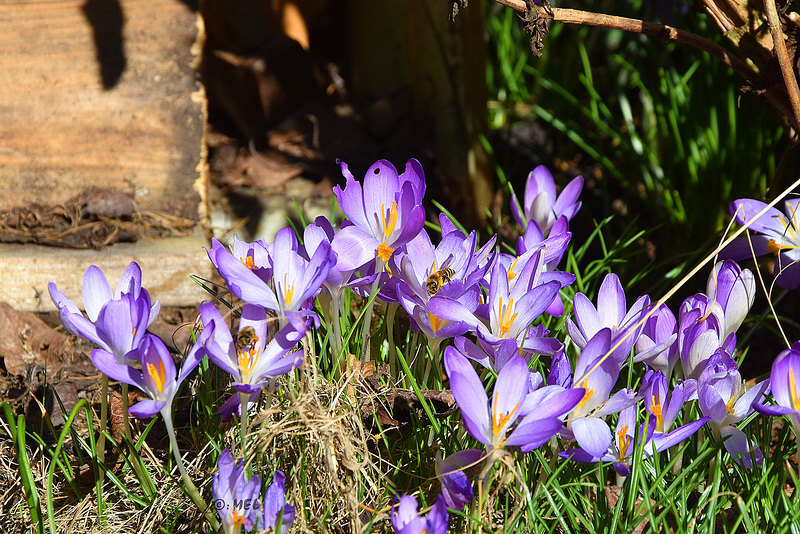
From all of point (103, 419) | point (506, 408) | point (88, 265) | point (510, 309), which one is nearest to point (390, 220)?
point (510, 309)

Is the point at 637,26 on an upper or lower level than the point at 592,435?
upper

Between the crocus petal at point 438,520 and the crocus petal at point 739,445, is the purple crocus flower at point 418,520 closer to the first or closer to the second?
the crocus petal at point 438,520

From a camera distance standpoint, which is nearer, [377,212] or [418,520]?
[418,520]

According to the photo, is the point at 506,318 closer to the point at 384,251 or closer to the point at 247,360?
the point at 384,251

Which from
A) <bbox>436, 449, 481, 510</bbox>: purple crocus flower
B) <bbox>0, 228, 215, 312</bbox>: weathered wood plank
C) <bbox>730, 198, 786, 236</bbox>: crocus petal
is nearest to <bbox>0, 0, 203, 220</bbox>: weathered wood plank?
<bbox>0, 228, 215, 312</bbox>: weathered wood plank

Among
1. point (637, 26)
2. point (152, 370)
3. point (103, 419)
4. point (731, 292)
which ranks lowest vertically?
point (103, 419)

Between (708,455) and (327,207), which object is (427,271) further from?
(327,207)

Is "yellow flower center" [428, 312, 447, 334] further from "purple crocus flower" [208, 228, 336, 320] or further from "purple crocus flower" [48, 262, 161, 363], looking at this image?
"purple crocus flower" [48, 262, 161, 363]
